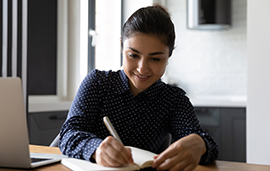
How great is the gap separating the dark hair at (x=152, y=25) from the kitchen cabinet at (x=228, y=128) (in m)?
2.06

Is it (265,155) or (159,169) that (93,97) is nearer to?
(159,169)

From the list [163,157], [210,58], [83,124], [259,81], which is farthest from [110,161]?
[210,58]

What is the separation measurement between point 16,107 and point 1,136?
0.31 ft

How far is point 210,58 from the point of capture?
4.01m

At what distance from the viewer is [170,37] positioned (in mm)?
1383

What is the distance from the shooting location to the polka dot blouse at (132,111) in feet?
4.42

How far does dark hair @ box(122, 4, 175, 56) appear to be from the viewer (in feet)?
4.32

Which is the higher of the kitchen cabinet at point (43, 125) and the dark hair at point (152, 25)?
the dark hair at point (152, 25)

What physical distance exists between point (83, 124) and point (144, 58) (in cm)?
33

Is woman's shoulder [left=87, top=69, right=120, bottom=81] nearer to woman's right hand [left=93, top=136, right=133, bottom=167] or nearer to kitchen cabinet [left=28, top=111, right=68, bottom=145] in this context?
woman's right hand [left=93, top=136, right=133, bottom=167]

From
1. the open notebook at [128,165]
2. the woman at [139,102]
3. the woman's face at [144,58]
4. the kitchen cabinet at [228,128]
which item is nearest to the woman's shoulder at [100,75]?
the woman at [139,102]

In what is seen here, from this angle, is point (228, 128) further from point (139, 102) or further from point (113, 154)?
point (113, 154)

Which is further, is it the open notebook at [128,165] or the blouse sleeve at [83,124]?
the blouse sleeve at [83,124]

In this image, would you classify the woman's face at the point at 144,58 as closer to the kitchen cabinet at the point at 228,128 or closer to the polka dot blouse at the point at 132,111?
the polka dot blouse at the point at 132,111
